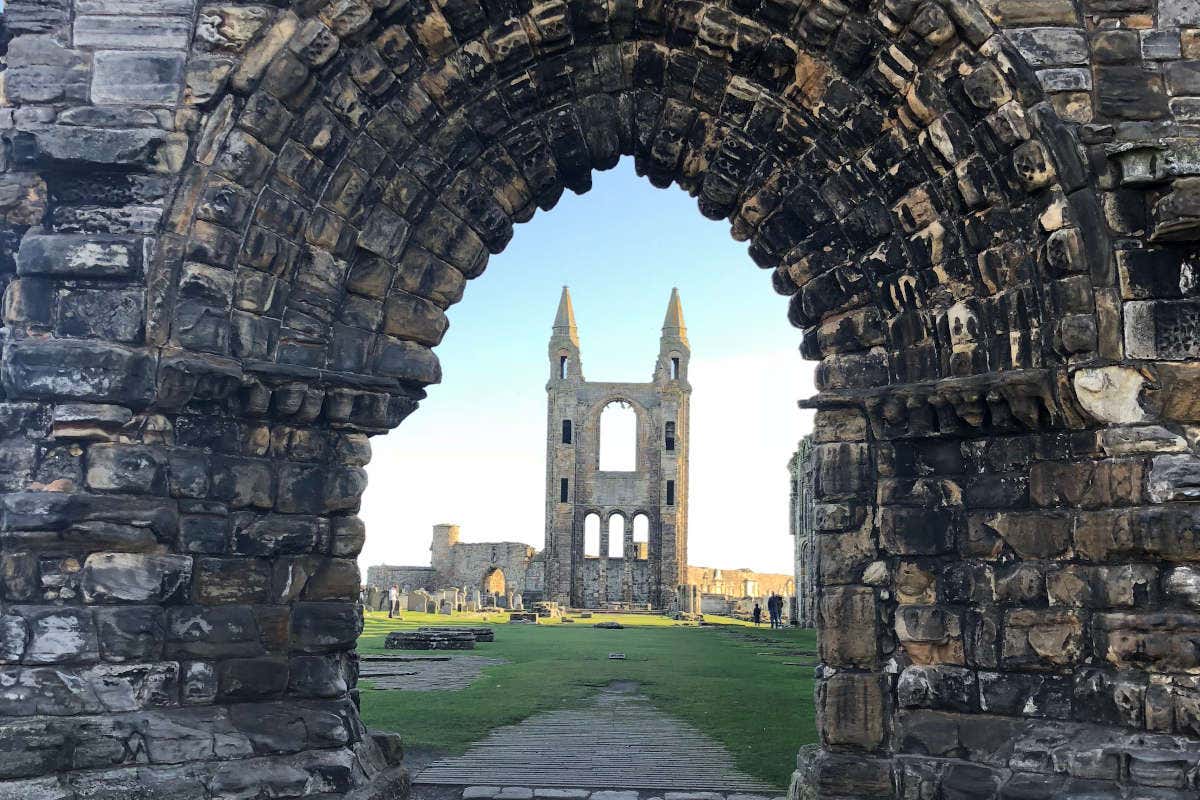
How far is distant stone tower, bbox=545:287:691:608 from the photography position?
5269 centimetres

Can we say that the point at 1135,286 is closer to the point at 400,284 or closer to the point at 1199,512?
the point at 1199,512

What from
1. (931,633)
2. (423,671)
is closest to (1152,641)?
(931,633)

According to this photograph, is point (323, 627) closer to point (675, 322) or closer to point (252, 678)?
point (252, 678)

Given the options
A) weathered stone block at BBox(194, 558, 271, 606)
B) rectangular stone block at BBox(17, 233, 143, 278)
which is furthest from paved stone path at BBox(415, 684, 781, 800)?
rectangular stone block at BBox(17, 233, 143, 278)

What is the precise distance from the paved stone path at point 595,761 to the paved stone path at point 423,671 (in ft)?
8.77

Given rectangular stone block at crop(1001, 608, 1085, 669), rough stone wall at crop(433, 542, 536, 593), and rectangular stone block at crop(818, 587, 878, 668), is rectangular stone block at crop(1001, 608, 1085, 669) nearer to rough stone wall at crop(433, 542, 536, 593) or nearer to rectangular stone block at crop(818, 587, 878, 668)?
rectangular stone block at crop(818, 587, 878, 668)

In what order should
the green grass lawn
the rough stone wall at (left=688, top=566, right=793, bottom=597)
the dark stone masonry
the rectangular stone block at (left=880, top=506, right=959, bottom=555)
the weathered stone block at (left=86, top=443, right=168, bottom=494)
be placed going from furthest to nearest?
the rough stone wall at (left=688, top=566, right=793, bottom=597) → the green grass lawn → the rectangular stone block at (left=880, top=506, right=959, bottom=555) → the weathered stone block at (left=86, top=443, right=168, bottom=494) → the dark stone masonry

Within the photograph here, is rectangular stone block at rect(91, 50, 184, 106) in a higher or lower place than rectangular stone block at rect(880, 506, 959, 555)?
higher

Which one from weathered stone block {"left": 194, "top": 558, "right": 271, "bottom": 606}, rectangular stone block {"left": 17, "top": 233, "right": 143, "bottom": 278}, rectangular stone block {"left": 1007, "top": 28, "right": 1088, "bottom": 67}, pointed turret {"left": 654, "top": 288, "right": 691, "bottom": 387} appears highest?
pointed turret {"left": 654, "top": 288, "right": 691, "bottom": 387}

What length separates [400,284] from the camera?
6.75 m

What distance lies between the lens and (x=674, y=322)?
187 feet

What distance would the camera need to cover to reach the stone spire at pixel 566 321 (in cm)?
5684

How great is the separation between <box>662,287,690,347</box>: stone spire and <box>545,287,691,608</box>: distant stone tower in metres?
0.09

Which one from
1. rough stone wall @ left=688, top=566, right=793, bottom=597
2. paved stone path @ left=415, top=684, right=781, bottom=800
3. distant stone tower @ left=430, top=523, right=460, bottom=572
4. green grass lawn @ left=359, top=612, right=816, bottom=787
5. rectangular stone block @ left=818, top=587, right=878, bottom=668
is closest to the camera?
rectangular stone block @ left=818, top=587, right=878, bottom=668
